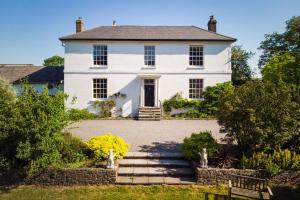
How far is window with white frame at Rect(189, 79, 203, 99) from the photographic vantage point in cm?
2159

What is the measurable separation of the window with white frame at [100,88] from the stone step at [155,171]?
12.8m

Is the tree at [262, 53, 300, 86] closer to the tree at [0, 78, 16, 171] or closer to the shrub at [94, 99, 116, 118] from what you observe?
the shrub at [94, 99, 116, 118]

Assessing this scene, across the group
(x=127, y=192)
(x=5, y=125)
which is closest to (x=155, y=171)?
(x=127, y=192)

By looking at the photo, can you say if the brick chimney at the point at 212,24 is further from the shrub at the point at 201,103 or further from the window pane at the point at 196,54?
the shrub at the point at 201,103

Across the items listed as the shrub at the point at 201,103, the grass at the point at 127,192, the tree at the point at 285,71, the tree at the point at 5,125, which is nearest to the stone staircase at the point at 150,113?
the shrub at the point at 201,103

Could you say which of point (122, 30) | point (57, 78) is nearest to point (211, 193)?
point (122, 30)

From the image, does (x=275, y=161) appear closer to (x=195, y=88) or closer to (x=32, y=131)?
(x=32, y=131)

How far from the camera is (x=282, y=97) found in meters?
9.35

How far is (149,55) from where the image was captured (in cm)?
2138

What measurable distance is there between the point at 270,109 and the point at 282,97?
2.33 feet

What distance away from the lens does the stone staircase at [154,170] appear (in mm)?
8750

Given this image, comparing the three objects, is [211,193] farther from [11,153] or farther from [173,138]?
[11,153]

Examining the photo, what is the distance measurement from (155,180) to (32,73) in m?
24.6

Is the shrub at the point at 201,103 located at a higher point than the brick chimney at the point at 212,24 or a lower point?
lower
